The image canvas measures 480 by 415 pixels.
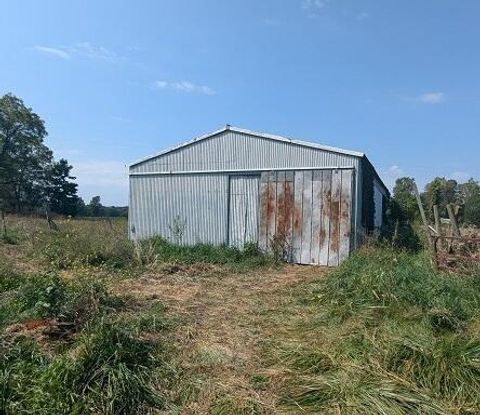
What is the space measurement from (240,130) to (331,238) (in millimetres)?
4187

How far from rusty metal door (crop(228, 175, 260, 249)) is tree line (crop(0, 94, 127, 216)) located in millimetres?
36875

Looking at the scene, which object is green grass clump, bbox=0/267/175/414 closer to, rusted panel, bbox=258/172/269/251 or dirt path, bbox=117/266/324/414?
dirt path, bbox=117/266/324/414

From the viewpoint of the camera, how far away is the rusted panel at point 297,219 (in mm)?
11344

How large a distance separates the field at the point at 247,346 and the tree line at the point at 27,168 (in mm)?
42106

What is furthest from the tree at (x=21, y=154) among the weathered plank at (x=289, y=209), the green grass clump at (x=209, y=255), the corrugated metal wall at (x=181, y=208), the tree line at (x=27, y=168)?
the weathered plank at (x=289, y=209)

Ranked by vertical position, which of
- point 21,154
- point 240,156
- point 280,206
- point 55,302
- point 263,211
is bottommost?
point 55,302

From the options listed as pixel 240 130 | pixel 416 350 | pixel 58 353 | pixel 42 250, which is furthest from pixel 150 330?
pixel 240 130

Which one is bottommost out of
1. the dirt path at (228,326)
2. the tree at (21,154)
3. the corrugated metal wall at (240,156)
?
the dirt path at (228,326)

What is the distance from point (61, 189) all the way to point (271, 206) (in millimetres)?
42726

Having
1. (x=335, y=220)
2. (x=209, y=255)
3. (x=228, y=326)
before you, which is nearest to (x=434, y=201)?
(x=335, y=220)

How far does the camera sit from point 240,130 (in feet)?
40.2

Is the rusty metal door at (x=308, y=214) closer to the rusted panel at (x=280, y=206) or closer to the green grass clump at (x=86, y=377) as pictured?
the rusted panel at (x=280, y=206)

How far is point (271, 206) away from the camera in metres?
11.8

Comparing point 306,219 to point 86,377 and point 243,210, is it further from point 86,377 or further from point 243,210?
point 86,377
